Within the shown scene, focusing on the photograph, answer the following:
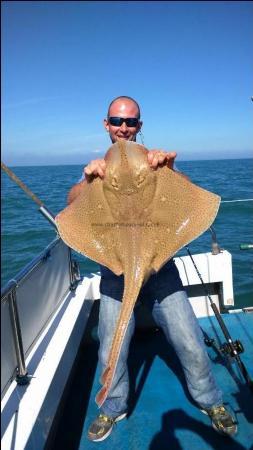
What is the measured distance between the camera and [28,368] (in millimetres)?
2949

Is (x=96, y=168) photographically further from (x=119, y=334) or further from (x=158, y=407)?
(x=158, y=407)

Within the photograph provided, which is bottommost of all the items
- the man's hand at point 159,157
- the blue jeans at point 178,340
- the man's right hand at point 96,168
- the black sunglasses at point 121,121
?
the blue jeans at point 178,340

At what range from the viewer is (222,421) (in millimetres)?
3090

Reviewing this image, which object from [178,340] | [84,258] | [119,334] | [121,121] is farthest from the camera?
[84,258]

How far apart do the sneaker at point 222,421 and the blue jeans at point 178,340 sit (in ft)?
0.18

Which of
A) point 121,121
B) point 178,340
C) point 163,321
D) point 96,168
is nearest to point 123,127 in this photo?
point 121,121

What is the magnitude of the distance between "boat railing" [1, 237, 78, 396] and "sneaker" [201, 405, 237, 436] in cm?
158

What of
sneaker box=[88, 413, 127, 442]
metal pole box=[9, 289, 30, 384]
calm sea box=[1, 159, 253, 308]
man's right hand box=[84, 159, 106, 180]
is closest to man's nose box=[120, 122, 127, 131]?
man's right hand box=[84, 159, 106, 180]

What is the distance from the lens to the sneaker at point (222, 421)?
10.0ft

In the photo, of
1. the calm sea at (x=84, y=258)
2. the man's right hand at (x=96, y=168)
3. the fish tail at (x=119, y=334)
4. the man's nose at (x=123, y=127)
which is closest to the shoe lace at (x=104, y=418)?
the fish tail at (x=119, y=334)

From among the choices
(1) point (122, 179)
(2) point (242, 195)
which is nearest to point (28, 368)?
(1) point (122, 179)

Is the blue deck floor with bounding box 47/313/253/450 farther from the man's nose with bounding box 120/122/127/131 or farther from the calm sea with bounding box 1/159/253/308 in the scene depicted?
the calm sea with bounding box 1/159/253/308

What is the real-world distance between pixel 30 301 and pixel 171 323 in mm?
1172

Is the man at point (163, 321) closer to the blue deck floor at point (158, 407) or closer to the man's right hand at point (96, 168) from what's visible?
the blue deck floor at point (158, 407)
